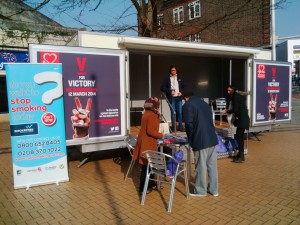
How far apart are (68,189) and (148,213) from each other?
170 centimetres

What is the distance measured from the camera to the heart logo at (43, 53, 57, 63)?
5.16 m

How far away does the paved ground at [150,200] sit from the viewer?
379 cm

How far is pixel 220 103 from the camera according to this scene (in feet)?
31.1

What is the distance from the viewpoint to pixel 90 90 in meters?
5.64

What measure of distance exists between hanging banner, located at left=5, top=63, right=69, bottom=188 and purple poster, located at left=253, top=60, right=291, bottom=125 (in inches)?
210

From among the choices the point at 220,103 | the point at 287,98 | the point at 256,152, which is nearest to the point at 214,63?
the point at 220,103

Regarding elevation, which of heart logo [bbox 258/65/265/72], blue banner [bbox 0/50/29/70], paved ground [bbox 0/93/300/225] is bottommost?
paved ground [bbox 0/93/300/225]

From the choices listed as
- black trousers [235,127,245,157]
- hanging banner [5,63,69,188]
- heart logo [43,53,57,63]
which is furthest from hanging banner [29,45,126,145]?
black trousers [235,127,245,157]

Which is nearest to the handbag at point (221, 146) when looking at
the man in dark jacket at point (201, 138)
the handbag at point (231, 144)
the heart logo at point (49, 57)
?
the handbag at point (231, 144)

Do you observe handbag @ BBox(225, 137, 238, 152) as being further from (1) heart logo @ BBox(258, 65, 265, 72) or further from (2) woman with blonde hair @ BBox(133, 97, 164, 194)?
(2) woman with blonde hair @ BBox(133, 97, 164, 194)

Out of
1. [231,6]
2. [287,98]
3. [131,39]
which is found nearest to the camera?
[131,39]

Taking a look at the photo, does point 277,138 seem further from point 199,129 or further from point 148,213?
point 148,213

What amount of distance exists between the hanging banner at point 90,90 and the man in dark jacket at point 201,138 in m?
1.99

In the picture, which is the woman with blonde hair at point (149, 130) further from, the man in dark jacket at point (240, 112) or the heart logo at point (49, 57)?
the man in dark jacket at point (240, 112)
